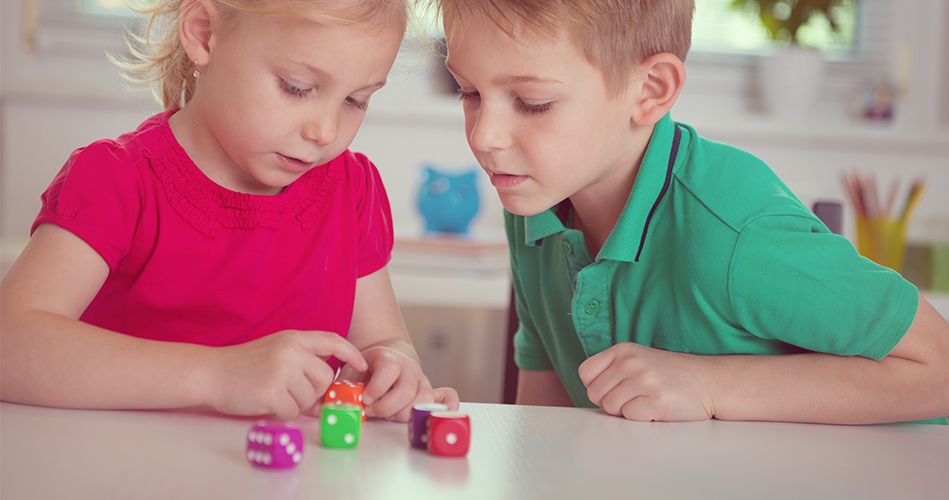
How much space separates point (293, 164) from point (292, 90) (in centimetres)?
8

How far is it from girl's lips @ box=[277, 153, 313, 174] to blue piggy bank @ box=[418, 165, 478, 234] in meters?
0.95

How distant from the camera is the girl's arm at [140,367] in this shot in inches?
21.7

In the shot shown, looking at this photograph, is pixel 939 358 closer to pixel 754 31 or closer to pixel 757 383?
pixel 757 383

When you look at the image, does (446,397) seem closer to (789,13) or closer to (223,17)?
(223,17)

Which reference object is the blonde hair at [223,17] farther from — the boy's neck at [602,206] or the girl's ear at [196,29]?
the boy's neck at [602,206]

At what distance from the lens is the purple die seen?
49 cm

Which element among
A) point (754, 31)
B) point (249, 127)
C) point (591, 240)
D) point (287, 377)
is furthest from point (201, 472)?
point (754, 31)

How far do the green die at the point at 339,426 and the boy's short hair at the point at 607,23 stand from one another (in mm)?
383

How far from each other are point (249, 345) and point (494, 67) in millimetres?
329

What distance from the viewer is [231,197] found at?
0.80 meters

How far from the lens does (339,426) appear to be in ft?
1.61

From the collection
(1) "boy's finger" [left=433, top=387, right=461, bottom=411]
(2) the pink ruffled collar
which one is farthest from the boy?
(2) the pink ruffled collar

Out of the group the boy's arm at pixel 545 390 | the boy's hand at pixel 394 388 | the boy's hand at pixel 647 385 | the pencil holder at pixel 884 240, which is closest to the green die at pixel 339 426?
the boy's hand at pixel 394 388

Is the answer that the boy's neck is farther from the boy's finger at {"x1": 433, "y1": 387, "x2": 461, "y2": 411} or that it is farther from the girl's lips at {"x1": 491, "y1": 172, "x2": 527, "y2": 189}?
the boy's finger at {"x1": 433, "y1": 387, "x2": 461, "y2": 411}
